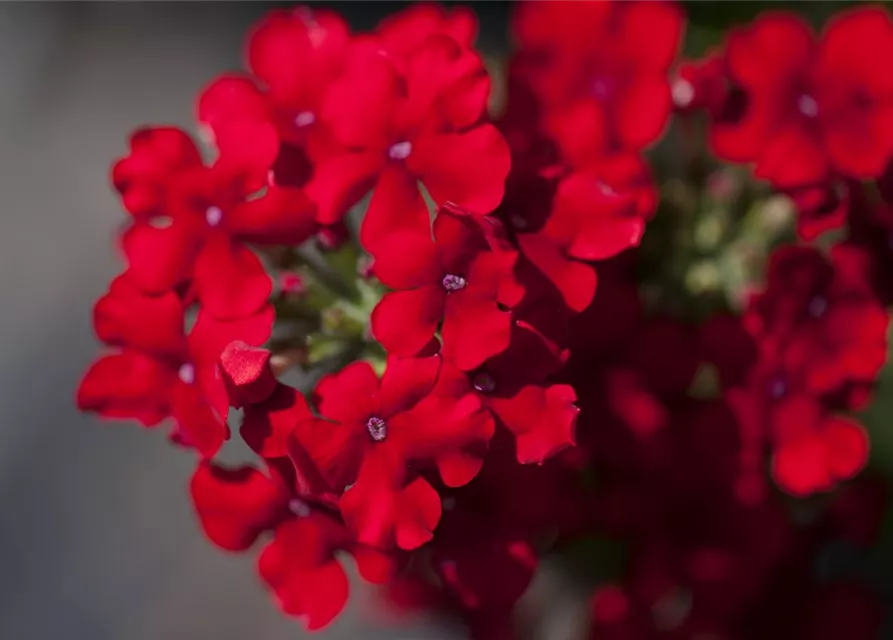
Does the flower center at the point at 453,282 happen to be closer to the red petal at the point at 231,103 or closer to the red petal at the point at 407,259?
the red petal at the point at 407,259

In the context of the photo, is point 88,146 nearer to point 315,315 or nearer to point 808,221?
point 315,315

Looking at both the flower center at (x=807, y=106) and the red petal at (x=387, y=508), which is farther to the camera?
the flower center at (x=807, y=106)

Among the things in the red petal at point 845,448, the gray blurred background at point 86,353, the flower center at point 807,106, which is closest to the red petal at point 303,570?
the red petal at point 845,448

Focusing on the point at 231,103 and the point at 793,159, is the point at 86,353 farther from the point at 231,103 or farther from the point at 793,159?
the point at 793,159

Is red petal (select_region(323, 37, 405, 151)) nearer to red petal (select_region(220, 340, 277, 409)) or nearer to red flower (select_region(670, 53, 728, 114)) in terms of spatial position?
red petal (select_region(220, 340, 277, 409))

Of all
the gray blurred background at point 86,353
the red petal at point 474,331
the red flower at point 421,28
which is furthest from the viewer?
the gray blurred background at point 86,353

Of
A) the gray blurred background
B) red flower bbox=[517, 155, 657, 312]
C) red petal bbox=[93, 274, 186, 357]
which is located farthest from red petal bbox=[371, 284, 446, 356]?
the gray blurred background

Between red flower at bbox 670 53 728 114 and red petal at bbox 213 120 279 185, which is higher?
red petal at bbox 213 120 279 185

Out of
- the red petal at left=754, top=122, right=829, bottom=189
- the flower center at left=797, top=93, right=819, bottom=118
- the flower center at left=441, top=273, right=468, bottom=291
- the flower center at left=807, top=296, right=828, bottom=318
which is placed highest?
the flower center at left=441, top=273, right=468, bottom=291
